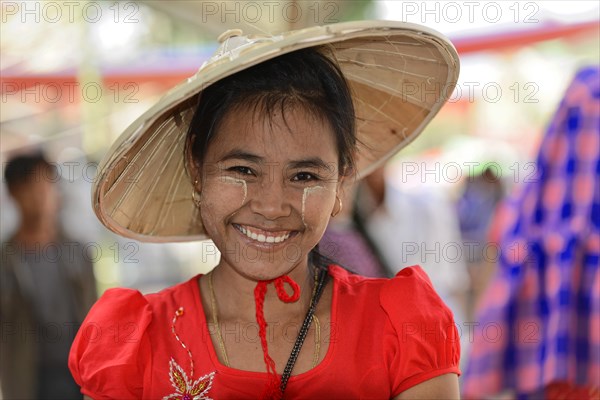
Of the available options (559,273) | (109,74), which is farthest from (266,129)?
(109,74)

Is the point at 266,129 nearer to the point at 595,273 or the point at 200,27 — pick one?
the point at 595,273

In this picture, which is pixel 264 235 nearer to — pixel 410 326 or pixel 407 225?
pixel 410 326

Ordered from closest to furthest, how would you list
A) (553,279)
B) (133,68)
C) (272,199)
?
(272,199) < (553,279) < (133,68)

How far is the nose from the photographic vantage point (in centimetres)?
171

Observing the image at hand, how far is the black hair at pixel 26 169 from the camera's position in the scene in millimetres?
4152

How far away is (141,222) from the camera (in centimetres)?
206

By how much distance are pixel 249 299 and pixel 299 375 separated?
26 centimetres

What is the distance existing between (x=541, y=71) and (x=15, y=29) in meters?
7.53

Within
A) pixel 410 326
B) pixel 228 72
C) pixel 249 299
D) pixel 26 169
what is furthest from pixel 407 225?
pixel 228 72

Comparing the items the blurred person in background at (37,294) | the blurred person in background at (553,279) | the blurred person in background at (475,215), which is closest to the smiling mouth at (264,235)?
the blurred person in background at (553,279)

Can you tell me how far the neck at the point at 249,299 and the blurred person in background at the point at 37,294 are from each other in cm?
229

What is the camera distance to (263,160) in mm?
1715

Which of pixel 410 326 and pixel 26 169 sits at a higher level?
pixel 26 169

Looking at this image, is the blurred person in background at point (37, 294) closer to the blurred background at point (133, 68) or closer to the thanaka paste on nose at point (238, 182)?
the blurred background at point (133, 68)
